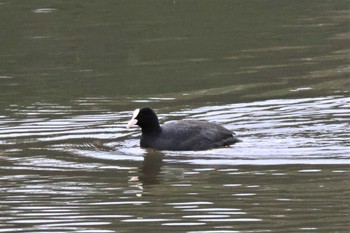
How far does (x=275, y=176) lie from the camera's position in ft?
43.2

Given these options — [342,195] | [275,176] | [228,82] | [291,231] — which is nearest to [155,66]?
[228,82]

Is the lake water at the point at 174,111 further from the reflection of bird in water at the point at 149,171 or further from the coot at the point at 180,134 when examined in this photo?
the coot at the point at 180,134

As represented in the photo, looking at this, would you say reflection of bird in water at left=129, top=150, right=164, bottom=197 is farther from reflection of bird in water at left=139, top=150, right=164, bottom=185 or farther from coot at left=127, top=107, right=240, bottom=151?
coot at left=127, top=107, right=240, bottom=151

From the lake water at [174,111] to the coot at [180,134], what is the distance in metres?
0.18

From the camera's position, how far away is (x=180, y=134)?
51.8 ft

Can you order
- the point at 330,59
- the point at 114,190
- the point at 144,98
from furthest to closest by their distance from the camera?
the point at 330,59 → the point at 144,98 → the point at 114,190

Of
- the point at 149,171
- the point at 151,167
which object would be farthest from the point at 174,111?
the point at 149,171

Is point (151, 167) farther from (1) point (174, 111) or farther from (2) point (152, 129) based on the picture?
(1) point (174, 111)

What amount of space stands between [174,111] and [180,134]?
2124 millimetres

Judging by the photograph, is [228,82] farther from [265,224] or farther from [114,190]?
[265,224]

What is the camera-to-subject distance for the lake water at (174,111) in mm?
11484

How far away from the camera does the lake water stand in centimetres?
1148

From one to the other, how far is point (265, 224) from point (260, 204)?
951 mm

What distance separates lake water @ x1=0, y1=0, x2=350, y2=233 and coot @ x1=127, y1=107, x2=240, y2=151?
182mm
